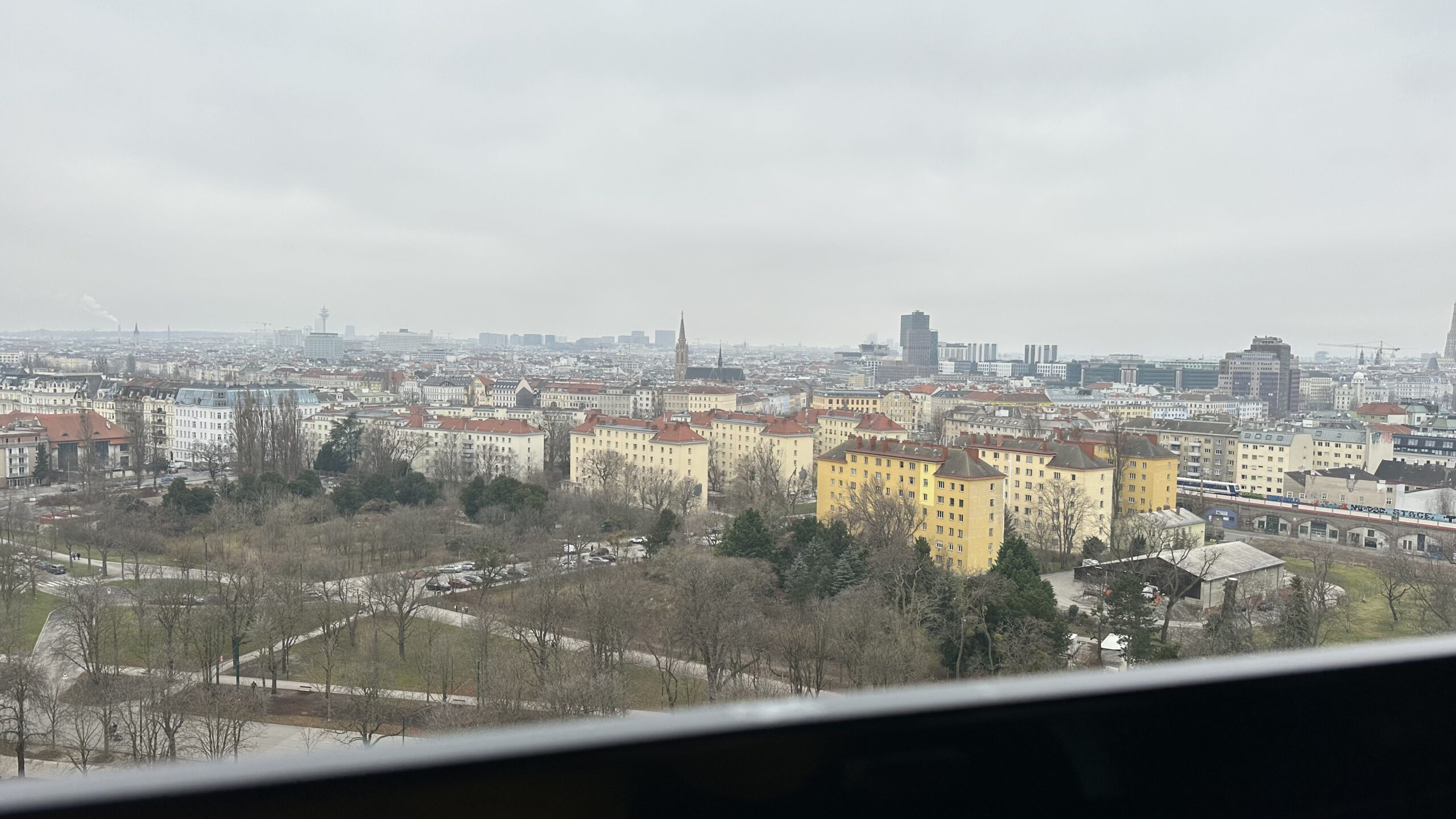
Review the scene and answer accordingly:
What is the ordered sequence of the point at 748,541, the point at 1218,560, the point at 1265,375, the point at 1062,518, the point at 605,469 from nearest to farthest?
the point at 748,541 < the point at 1218,560 < the point at 1062,518 < the point at 605,469 < the point at 1265,375

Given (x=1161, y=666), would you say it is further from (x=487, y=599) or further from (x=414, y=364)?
(x=414, y=364)

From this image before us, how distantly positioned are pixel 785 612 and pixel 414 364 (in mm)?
36914

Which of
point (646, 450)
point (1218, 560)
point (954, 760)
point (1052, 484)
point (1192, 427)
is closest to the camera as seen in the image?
point (954, 760)

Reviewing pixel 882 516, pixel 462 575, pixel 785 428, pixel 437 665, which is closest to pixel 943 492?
pixel 882 516

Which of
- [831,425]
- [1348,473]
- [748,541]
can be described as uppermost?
[831,425]

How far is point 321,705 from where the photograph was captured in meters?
5.54

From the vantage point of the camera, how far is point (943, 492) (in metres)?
9.55

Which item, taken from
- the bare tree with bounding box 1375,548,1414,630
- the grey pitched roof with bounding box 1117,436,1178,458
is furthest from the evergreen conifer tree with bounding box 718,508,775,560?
the grey pitched roof with bounding box 1117,436,1178,458

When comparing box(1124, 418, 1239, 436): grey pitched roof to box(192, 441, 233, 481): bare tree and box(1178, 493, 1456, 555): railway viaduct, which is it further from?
box(192, 441, 233, 481): bare tree

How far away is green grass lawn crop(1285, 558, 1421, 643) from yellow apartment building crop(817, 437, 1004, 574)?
2.59 metres

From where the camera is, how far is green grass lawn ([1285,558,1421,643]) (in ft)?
22.3

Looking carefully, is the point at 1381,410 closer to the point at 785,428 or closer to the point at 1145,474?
the point at 1145,474

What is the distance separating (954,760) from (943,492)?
951cm

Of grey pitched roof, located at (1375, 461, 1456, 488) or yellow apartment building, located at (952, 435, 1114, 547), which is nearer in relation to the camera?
yellow apartment building, located at (952, 435, 1114, 547)
